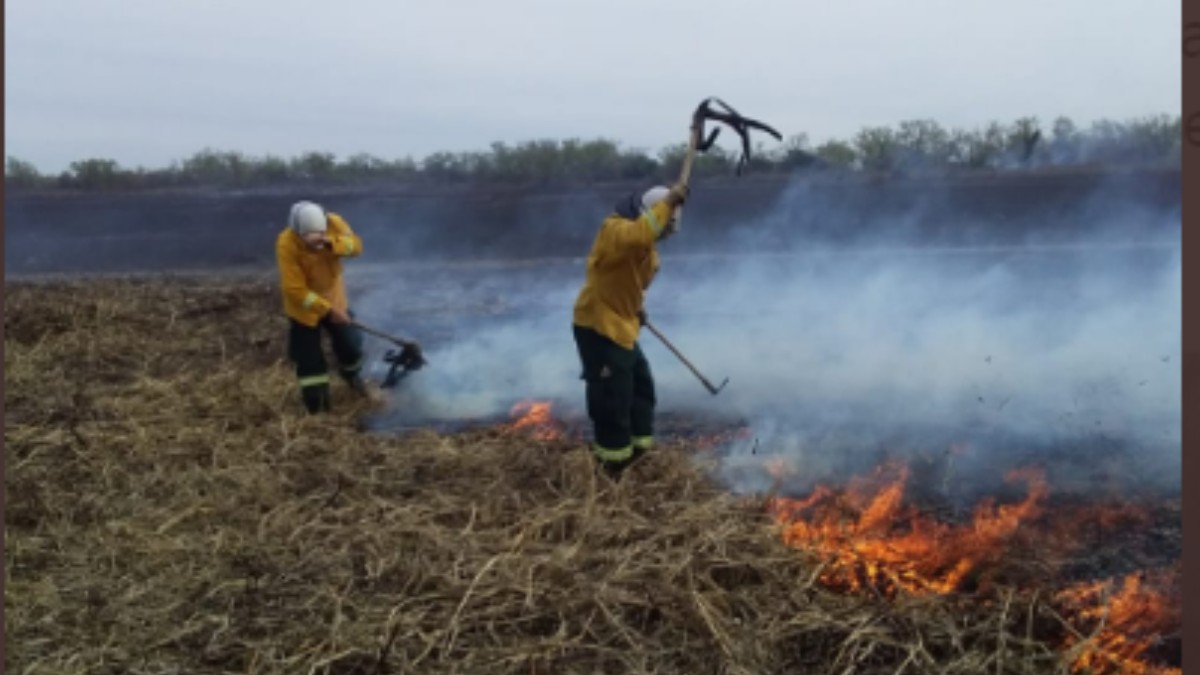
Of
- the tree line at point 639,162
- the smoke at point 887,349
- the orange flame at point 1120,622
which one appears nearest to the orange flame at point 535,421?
the smoke at point 887,349

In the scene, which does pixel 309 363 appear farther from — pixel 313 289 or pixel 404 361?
pixel 404 361

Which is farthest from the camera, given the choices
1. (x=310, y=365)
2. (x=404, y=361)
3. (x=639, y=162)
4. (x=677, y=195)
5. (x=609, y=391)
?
(x=639, y=162)

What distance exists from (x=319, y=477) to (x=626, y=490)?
1749 mm

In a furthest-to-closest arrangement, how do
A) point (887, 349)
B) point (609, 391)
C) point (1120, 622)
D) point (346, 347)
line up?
point (887, 349)
point (346, 347)
point (609, 391)
point (1120, 622)

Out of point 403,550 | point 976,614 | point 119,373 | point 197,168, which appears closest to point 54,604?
point 403,550

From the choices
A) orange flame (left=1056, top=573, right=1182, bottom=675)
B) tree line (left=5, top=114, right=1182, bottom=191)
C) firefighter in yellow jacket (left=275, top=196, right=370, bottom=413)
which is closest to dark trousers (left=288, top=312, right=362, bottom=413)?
firefighter in yellow jacket (left=275, top=196, right=370, bottom=413)

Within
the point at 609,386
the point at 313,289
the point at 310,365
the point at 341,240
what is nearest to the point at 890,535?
the point at 609,386

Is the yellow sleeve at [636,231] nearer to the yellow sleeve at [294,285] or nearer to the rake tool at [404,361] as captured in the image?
the yellow sleeve at [294,285]

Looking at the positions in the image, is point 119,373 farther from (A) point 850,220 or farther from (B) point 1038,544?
(A) point 850,220

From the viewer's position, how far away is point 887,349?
7.98m

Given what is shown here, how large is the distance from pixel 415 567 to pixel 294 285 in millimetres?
3352

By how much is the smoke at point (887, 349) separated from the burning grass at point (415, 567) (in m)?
0.94

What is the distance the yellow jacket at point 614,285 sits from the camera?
18.3 feet

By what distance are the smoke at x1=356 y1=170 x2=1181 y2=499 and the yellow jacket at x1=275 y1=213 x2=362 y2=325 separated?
0.93 metres
